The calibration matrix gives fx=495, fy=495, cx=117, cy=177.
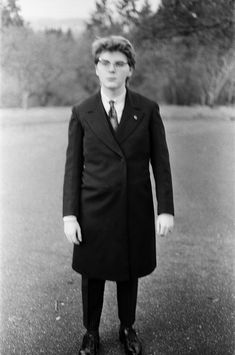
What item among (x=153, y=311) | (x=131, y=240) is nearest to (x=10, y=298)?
(x=153, y=311)

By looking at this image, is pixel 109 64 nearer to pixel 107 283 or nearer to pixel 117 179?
pixel 117 179

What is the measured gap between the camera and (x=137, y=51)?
6.35 metres

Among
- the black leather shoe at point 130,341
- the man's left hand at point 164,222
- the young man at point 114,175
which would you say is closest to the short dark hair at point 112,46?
the young man at point 114,175

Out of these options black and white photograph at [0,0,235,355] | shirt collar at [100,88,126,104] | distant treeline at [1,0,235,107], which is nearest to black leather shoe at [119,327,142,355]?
black and white photograph at [0,0,235,355]

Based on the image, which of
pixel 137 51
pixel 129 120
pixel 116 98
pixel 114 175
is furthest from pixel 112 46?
pixel 137 51

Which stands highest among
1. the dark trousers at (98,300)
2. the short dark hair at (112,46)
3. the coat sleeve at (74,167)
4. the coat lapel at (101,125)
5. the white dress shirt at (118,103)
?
the short dark hair at (112,46)

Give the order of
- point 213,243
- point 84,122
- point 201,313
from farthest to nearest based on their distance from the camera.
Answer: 1. point 213,243
2. point 201,313
3. point 84,122

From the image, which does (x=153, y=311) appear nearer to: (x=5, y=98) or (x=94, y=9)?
(x=94, y=9)

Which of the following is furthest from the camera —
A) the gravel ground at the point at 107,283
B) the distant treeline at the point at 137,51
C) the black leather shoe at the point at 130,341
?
the distant treeline at the point at 137,51

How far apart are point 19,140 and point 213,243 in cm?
366

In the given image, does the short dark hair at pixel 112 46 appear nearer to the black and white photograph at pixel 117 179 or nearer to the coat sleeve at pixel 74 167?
the black and white photograph at pixel 117 179

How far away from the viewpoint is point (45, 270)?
13.1ft

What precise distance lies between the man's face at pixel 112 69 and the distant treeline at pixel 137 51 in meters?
2.76

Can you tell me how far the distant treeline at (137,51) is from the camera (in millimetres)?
5410
